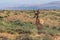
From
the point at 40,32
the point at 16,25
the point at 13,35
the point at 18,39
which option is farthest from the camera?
the point at 16,25

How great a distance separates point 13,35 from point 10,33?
99 centimetres

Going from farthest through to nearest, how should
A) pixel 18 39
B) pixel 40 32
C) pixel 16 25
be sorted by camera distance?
1. pixel 16 25
2. pixel 40 32
3. pixel 18 39

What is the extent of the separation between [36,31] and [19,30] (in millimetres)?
1527

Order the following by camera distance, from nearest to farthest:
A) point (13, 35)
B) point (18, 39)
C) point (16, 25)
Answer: point (18, 39)
point (13, 35)
point (16, 25)

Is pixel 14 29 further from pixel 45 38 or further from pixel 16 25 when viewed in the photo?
pixel 45 38

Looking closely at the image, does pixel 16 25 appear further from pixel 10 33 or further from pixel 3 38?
pixel 3 38

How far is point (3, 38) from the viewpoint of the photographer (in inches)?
888

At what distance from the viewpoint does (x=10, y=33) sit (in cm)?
2539

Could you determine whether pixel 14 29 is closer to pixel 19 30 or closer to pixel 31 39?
pixel 19 30

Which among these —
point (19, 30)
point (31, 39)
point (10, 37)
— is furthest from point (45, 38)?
point (19, 30)

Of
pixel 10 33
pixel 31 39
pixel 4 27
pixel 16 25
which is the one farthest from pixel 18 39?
pixel 16 25

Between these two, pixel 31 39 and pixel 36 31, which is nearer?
pixel 31 39

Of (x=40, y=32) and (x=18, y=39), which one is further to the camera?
(x=40, y=32)

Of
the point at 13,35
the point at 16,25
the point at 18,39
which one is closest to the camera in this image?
the point at 18,39
